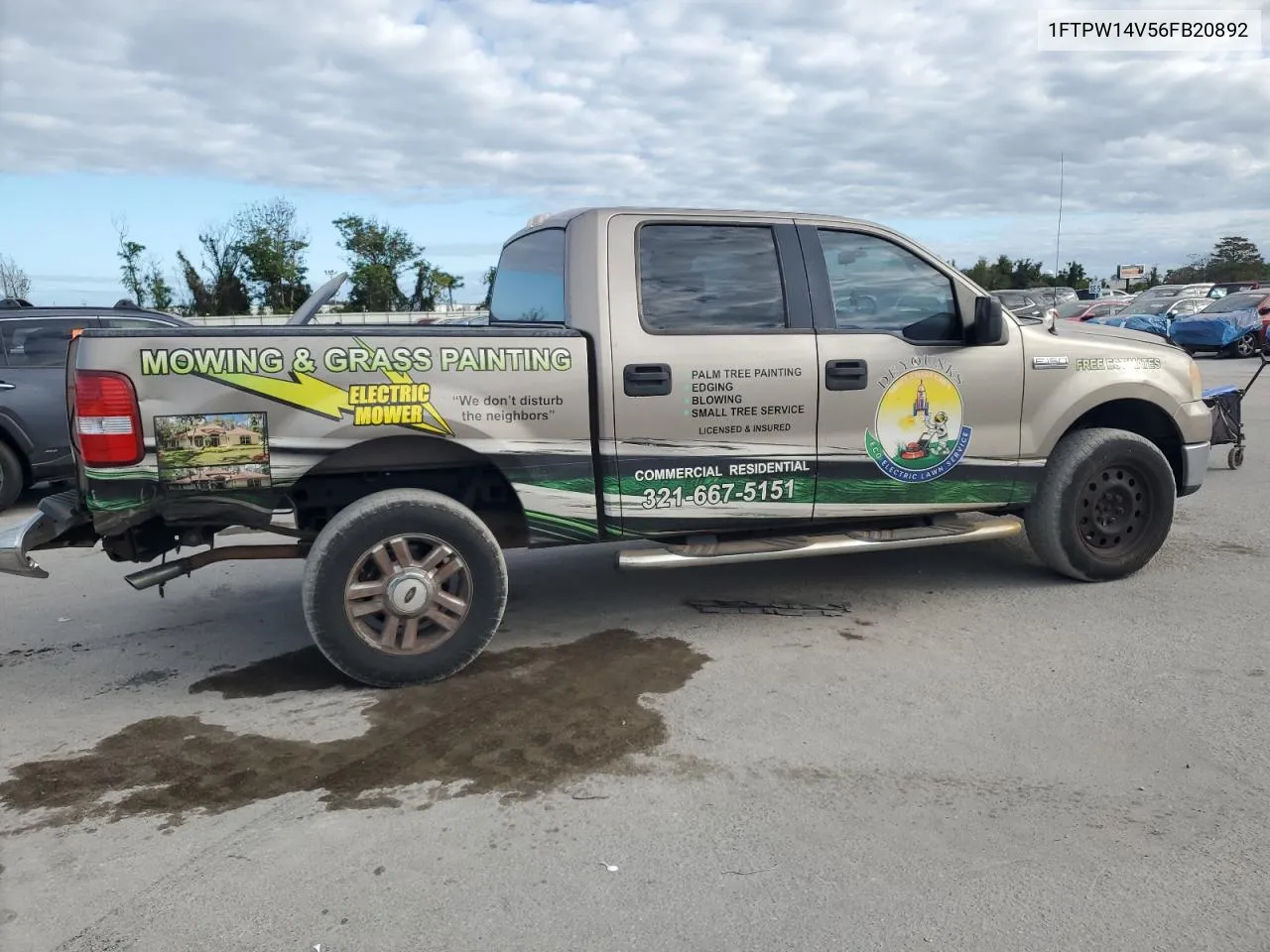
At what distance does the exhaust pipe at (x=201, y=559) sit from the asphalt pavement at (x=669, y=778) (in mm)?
483

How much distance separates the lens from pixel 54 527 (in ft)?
13.7

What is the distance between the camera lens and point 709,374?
447cm

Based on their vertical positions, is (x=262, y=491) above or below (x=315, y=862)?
above

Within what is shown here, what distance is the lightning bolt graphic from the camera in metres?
3.85

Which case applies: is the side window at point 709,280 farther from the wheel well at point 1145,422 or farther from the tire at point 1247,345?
the tire at point 1247,345

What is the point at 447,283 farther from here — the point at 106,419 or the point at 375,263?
the point at 106,419

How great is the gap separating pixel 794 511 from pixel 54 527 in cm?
334

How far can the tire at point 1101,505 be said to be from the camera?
17.1ft

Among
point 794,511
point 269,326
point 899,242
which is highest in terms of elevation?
point 899,242

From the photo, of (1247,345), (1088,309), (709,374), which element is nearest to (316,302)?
(709,374)

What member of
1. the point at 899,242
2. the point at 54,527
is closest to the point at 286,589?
the point at 54,527

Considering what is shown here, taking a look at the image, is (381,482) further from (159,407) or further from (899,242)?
(899,242)

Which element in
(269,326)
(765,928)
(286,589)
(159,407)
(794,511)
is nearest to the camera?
(765,928)

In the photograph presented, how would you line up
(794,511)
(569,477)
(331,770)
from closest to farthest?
(331,770) < (569,477) < (794,511)
